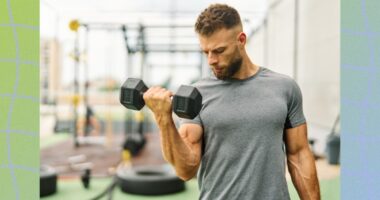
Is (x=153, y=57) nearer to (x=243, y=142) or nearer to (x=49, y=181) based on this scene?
(x=49, y=181)

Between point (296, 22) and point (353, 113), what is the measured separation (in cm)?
459

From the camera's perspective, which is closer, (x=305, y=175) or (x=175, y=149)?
(x=175, y=149)

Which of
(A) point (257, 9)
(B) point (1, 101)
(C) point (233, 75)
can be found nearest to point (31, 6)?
(B) point (1, 101)

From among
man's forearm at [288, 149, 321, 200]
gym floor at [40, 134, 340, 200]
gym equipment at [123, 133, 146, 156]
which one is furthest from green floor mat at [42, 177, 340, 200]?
man's forearm at [288, 149, 321, 200]

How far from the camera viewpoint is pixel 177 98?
3.73ft

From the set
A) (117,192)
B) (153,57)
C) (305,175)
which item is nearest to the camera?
(305,175)

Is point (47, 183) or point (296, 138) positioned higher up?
point (296, 138)

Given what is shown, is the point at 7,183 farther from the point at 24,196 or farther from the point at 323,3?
the point at 323,3

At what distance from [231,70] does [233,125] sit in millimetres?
177

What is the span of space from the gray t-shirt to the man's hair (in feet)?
0.63

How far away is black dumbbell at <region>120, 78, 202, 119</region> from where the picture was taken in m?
1.12

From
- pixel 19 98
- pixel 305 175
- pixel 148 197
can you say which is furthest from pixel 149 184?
pixel 19 98

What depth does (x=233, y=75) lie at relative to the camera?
1320mm

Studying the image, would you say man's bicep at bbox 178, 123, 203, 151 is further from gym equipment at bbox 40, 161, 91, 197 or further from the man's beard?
gym equipment at bbox 40, 161, 91, 197
